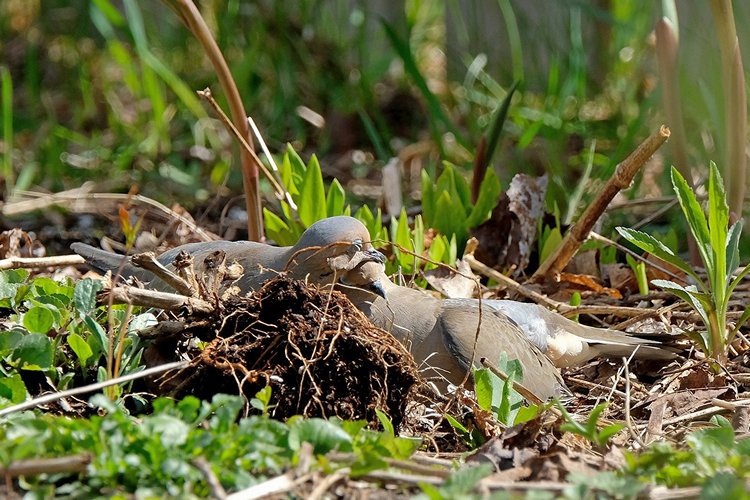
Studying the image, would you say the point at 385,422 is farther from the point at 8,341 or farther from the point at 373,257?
the point at 8,341

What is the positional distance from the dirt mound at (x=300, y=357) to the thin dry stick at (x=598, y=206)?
1.12 meters

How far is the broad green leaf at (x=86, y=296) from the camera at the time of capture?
2508mm

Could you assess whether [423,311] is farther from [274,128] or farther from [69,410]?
[274,128]

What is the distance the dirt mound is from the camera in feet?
7.79

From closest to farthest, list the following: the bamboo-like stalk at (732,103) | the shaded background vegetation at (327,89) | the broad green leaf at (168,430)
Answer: the broad green leaf at (168,430) < the bamboo-like stalk at (732,103) < the shaded background vegetation at (327,89)

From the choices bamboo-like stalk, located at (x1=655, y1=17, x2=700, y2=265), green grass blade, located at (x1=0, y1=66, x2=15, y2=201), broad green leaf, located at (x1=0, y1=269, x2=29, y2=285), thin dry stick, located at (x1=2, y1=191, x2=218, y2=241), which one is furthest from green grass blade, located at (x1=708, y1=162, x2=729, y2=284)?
green grass blade, located at (x1=0, y1=66, x2=15, y2=201)

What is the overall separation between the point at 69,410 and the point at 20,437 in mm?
549

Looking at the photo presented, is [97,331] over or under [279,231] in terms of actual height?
over

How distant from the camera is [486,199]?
410 centimetres

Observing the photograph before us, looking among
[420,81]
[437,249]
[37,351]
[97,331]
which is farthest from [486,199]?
[37,351]

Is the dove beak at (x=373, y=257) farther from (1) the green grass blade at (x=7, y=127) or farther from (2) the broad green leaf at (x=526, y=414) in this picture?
(1) the green grass blade at (x=7, y=127)

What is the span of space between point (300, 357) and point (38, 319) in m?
0.73

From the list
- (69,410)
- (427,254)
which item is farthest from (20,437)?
(427,254)

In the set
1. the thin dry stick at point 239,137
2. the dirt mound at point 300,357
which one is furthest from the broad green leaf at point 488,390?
the thin dry stick at point 239,137
